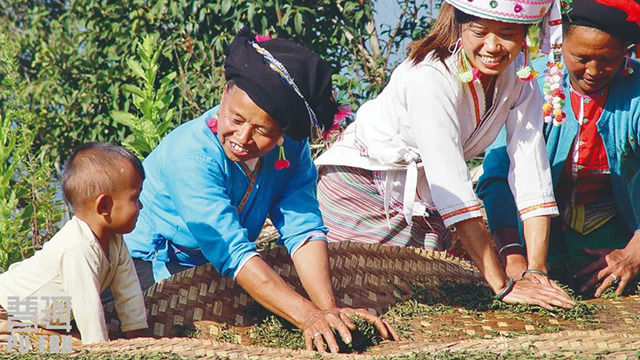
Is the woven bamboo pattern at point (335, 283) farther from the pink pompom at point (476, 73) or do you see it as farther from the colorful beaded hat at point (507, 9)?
the colorful beaded hat at point (507, 9)

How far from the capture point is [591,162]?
12.5ft

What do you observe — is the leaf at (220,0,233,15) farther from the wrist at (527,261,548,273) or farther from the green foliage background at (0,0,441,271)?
the wrist at (527,261,548,273)

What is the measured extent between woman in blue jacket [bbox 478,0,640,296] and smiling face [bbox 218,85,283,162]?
1.13m

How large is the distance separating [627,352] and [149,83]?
114 inches

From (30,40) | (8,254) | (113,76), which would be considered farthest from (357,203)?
(30,40)

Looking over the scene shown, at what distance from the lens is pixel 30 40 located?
20.6 ft

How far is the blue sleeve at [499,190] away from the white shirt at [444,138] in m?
0.28

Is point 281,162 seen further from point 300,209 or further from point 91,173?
point 91,173

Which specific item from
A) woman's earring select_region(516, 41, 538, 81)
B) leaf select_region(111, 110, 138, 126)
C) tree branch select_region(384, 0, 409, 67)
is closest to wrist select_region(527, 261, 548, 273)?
woman's earring select_region(516, 41, 538, 81)

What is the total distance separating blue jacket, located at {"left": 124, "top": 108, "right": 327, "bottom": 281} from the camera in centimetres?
304

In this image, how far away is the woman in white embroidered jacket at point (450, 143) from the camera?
318 centimetres

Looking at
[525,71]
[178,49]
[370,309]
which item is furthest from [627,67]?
[178,49]

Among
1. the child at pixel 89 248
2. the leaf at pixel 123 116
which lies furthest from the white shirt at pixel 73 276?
the leaf at pixel 123 116

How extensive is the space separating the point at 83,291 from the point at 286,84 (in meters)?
0.92
